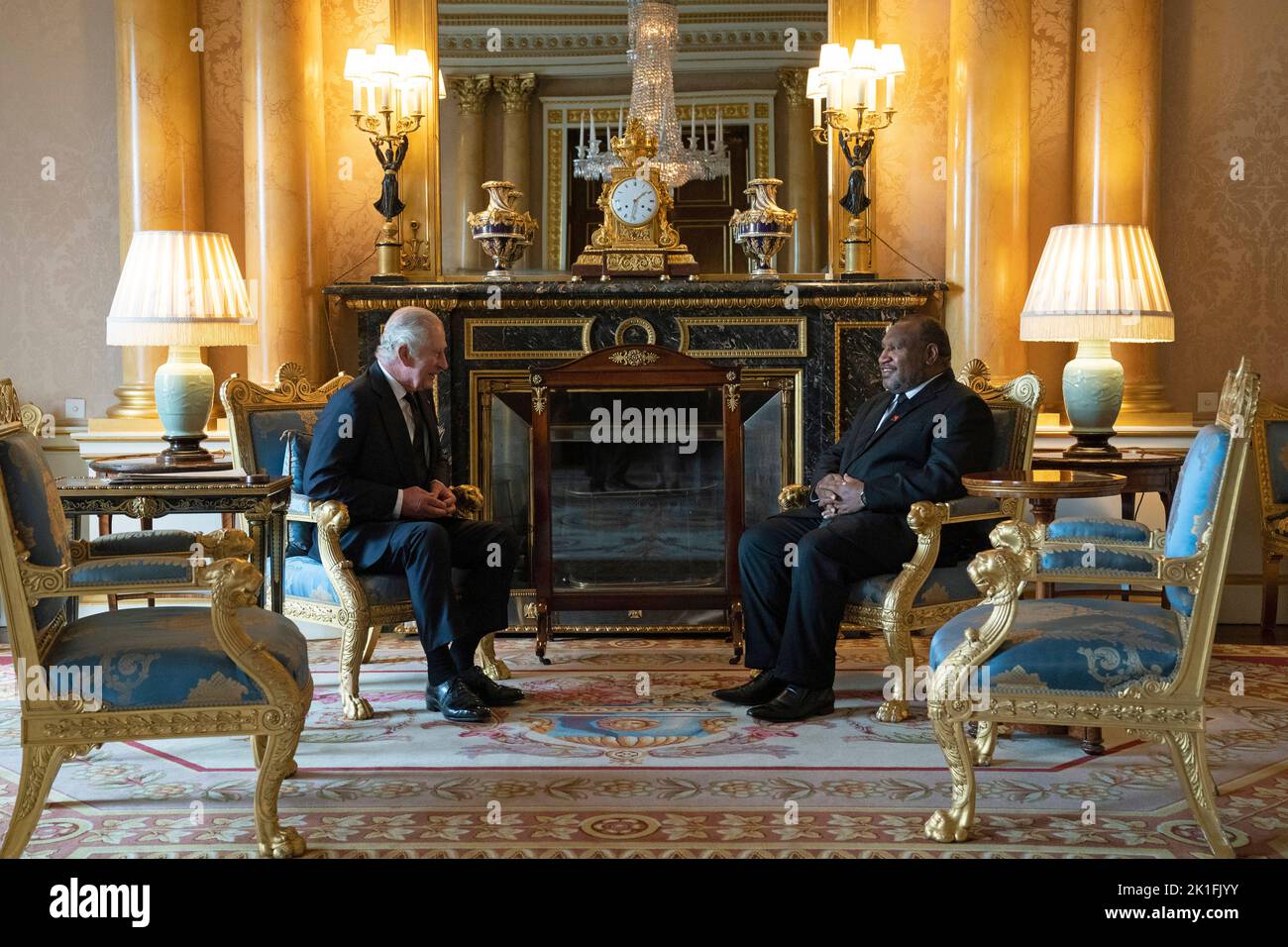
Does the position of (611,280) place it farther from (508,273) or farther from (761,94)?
(761,94)

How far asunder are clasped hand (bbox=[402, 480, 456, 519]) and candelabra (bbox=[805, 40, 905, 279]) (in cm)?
231

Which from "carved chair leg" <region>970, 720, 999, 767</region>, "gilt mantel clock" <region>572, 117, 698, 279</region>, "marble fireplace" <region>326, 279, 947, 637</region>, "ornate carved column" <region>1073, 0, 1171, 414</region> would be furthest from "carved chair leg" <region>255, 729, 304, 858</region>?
"ornate carved column" <region>1073, 0, 1171, 414</region>

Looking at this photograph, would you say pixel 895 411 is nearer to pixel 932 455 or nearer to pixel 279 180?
pixel 932 455

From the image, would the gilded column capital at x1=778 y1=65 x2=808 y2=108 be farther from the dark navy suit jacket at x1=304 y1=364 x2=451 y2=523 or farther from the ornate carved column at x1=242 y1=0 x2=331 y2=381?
the dark navy suit jacket at x1=304 y1=364 x2=451 y2=523

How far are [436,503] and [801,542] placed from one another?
1.20m

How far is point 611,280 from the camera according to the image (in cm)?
592

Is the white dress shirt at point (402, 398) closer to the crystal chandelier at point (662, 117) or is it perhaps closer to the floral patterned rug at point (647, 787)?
the floral patterned rug at point (647, 787)

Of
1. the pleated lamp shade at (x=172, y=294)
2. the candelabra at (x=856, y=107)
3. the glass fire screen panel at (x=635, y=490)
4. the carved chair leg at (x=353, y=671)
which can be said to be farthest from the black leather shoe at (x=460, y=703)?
the candelabra at (x=856, y=107)

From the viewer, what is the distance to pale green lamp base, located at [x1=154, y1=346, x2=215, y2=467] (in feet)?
15.5

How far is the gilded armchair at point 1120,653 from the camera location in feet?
9.97

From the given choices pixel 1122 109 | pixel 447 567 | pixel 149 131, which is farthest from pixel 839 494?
pixel 149 131

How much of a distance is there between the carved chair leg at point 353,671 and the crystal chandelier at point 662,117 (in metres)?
2.68

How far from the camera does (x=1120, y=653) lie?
307 centimetres

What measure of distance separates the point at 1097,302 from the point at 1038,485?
1.10 meters
